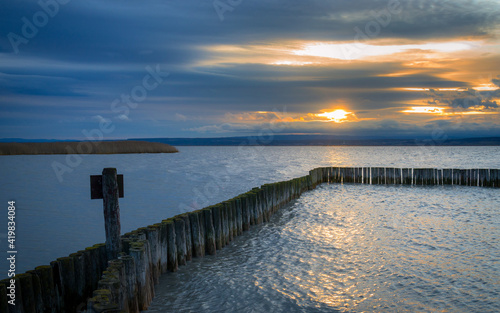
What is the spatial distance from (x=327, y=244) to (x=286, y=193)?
694cm

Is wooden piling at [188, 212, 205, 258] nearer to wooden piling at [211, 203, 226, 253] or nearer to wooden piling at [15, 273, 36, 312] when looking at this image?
wooden piling at [211, 203, 226, 253]

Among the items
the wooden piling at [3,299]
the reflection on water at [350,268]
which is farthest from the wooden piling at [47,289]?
the reflection on water at [350,268]

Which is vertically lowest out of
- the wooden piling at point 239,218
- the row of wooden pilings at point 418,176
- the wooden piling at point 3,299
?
the row of wooden pilings at point 418,176

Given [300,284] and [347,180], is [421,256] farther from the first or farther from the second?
[347,180]

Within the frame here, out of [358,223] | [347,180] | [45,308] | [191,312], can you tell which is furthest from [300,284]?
[347,180]

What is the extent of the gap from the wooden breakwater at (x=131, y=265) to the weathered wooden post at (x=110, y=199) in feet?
0.53

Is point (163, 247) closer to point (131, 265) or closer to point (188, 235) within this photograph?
point (188, 235)

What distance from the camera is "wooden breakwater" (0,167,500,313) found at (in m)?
5.04

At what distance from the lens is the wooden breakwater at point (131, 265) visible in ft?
16.5

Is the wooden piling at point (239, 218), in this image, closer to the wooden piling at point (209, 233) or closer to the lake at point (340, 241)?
the lake at point (340, 241)

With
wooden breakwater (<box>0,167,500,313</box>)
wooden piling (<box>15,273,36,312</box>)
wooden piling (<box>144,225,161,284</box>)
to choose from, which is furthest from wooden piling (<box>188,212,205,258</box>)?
wooden piling (<box>15,273,36,312</box>)

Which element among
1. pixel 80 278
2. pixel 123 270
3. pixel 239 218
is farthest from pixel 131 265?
pixel 239 218

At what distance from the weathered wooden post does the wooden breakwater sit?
0.16m

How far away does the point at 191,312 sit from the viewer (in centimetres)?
601
